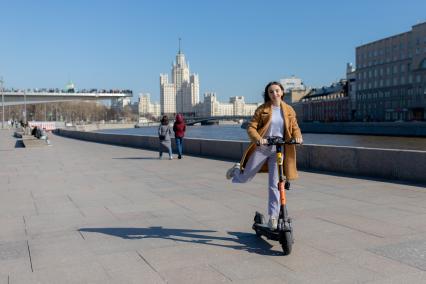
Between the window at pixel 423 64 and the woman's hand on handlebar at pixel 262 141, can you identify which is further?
the window at pixel 423 64

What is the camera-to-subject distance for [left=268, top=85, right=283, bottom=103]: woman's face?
472cm

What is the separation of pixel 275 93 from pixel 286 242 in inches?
55.2

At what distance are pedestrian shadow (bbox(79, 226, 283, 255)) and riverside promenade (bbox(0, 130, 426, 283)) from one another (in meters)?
0.01

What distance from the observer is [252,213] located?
21.5ft

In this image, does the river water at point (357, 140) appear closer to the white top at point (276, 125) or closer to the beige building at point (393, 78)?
the beige building at point (393, 78)

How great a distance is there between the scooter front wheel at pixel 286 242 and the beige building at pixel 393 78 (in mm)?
88123

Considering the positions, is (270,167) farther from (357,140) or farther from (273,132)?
(357,140)

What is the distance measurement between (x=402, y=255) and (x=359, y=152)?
606 centimetres

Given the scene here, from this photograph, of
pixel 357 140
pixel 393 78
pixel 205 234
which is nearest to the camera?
pixel 205 234

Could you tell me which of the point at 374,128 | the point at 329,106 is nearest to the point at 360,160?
the point at 374,128

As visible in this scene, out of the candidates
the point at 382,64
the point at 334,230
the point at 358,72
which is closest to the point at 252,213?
the point at 334,230

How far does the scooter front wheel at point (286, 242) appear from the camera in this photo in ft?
14.8

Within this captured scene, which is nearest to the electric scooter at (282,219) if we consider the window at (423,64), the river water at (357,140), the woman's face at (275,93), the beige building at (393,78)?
the woman's face at (275,93)

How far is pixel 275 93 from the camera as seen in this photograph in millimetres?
4723
